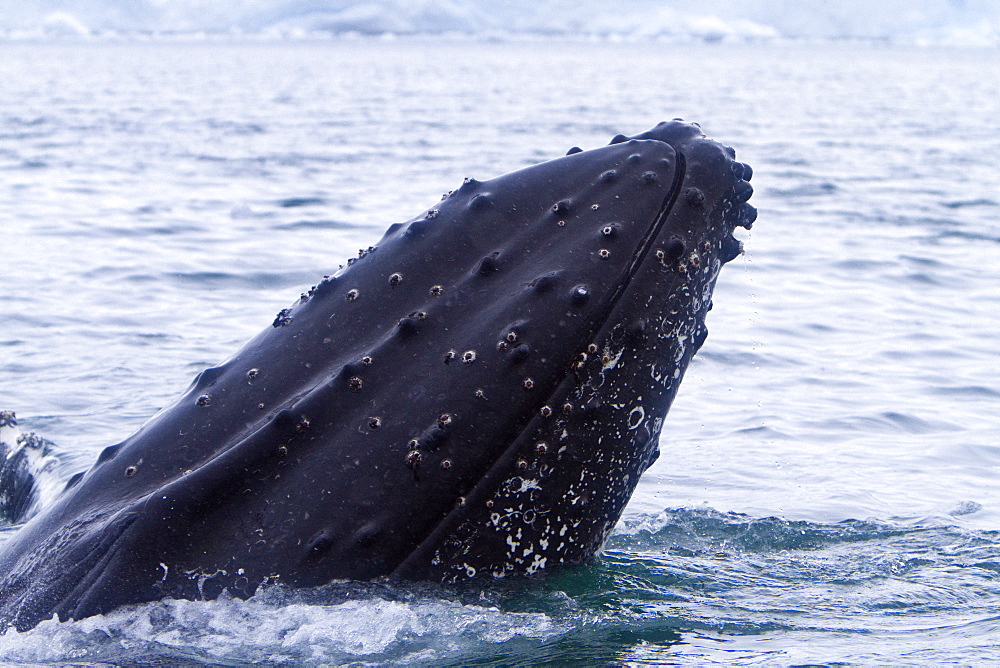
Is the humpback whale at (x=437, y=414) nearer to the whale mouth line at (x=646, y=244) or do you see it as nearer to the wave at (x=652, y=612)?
the whale mouth line at (x=646, y=244)

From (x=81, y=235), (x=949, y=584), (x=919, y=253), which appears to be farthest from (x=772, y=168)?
(x=949, y=584)

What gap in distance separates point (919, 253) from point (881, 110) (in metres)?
28.3

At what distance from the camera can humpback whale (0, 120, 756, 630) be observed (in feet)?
12.5

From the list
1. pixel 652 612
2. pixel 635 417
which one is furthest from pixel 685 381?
pixel 635 417

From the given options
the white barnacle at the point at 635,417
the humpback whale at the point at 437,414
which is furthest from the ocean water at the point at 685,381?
the white barnacle at the point at 635,417

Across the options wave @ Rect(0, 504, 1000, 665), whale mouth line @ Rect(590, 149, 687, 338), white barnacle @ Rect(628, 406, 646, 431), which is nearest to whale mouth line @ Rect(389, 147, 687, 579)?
whale mouth line @ Rect(590, 149, 687, 338)

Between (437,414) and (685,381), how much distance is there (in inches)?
214

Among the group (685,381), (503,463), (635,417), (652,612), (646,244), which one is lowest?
(652,612)

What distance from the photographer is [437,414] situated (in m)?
3.82

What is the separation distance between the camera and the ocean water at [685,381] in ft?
13.8

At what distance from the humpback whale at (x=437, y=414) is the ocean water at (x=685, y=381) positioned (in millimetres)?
171

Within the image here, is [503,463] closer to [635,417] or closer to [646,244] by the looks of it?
[635,417]

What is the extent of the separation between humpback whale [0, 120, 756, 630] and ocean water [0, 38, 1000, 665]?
0.17m

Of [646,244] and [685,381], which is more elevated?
[646,244]
